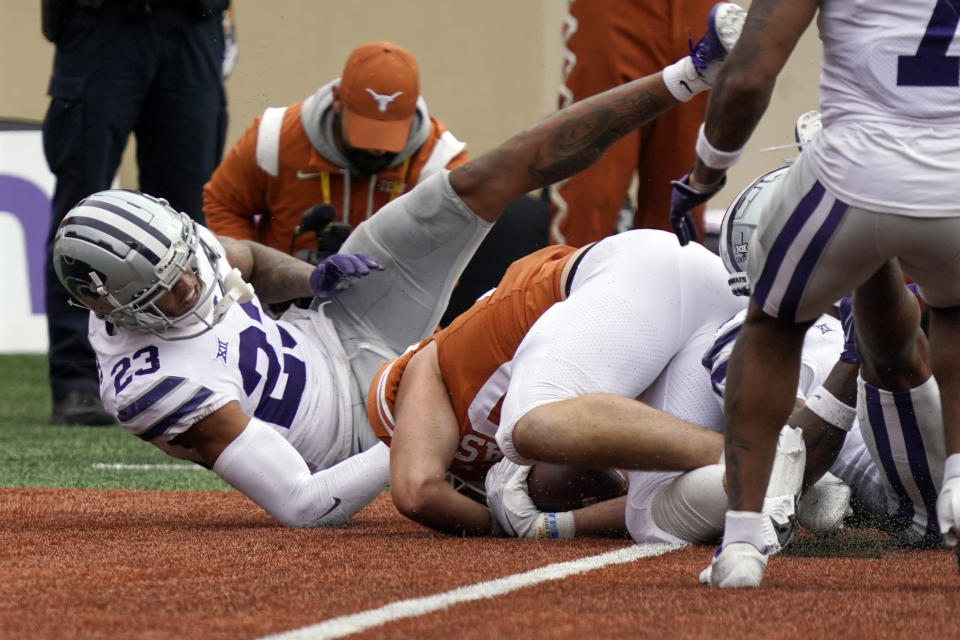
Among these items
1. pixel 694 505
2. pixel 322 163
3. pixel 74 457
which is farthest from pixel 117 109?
pixel 694 505

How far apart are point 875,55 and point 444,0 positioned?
7.38 m

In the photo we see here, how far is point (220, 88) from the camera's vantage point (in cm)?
627

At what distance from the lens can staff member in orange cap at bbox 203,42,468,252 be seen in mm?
5391

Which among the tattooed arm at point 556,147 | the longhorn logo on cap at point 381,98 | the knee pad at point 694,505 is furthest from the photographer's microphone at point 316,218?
the knee pad at point 694,505

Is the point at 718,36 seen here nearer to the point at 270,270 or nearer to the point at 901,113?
the point at 901,113

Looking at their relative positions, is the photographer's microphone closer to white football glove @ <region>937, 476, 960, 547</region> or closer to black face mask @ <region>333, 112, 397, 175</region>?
black face mask @ <region>333, 112, 397, 175</region>

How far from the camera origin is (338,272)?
4.18 meters

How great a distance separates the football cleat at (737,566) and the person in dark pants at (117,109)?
3.93 metres

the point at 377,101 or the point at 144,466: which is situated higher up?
the point at 377,101

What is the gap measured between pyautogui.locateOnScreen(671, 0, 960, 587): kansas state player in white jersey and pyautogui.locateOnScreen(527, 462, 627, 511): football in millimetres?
954

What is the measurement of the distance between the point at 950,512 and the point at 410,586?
2.83ft

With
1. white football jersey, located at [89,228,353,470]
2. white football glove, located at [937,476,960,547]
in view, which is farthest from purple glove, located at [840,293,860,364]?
white football jersey, located at [89,228,353,470]

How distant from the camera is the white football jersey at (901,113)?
2.33 metres

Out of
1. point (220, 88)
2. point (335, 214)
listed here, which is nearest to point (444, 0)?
point (220, 88)
